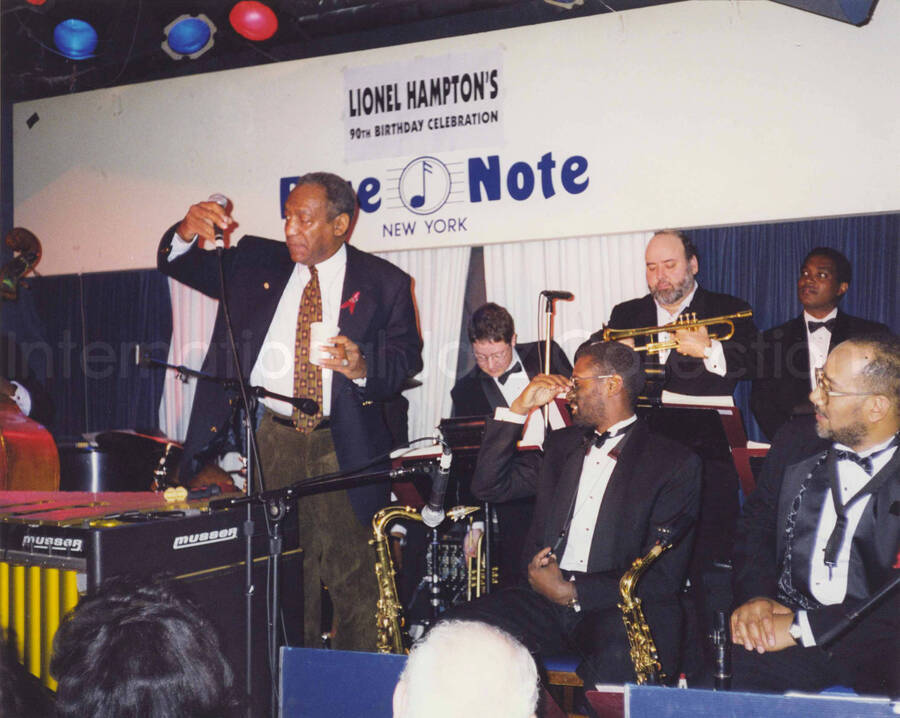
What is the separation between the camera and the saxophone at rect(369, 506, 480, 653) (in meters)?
4.48

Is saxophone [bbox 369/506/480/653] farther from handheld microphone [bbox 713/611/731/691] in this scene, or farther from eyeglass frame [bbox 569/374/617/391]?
handheld microphone [bbox 713/611/731/691]

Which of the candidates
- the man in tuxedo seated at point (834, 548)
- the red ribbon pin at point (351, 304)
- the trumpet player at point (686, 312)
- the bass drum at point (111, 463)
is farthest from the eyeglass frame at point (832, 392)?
the bass drum at point (111, 463)

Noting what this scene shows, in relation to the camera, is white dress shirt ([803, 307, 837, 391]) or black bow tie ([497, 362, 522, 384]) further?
black bow tie ([497, 362, 522, 384])

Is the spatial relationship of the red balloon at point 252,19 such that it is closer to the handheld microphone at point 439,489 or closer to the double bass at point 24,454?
Answer: the double bass at point 24,454

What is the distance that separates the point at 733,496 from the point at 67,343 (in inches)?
265

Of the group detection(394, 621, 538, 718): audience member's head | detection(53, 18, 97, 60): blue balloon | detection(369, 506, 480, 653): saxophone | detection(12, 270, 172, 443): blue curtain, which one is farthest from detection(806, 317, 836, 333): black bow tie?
detection(53, 18, 97, 60): blue balloon

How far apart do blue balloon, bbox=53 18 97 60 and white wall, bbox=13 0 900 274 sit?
0.78 m

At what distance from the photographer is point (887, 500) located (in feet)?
11.1

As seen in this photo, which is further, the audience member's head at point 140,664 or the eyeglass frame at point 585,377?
the eyeglass frame at point 585,377

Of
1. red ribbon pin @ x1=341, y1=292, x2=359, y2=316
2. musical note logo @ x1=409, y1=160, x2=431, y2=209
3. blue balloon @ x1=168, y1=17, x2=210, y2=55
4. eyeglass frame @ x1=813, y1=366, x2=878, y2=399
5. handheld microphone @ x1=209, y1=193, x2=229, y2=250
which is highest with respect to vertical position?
blue balloon @ x1=168, y1=17, x2=210, y2=55

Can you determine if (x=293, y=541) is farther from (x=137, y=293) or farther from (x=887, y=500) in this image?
(x=137, y=293)

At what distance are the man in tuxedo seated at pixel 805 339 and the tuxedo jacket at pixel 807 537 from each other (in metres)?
2.45

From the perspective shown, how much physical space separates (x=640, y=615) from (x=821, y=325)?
3.22 metres

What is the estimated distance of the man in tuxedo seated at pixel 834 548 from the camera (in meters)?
3.35
